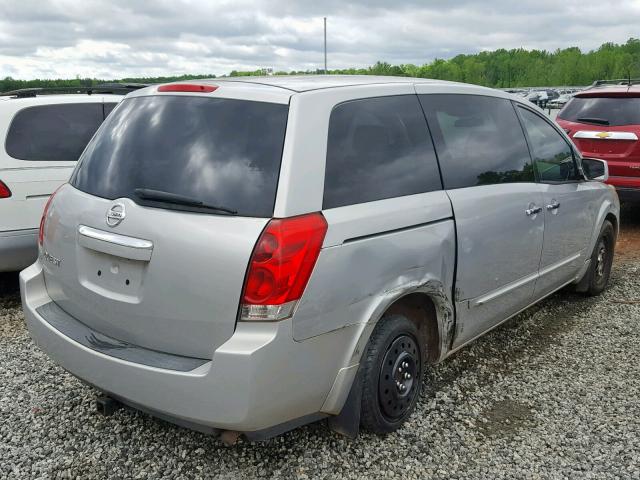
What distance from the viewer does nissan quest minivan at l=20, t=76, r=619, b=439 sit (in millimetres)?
2420

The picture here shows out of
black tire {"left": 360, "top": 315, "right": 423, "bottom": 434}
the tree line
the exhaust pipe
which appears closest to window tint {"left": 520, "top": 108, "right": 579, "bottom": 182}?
black tire {"left": 360, "top": 315, "right": 423, "bottom": 434}

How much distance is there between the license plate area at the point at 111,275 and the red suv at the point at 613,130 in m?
6.76

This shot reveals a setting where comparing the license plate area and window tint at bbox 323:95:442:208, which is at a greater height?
window tint at bbox 323:95:442:208

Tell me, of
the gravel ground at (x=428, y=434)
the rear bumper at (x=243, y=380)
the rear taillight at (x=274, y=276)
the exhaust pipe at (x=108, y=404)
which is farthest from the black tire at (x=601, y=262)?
the exhaust pipe at (x=108, y=404)

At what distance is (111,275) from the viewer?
8.80 ft

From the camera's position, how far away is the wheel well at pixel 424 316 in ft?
10.3

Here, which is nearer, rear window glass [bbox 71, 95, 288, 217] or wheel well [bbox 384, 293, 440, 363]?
rear window glass [bbox 71, 95, 288, 217]

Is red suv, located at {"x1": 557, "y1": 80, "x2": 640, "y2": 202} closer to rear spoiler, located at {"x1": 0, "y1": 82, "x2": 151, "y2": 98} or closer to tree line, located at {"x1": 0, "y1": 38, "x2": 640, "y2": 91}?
rear spoiler, located at {"x1": 0, "y1": 82, "x2": 151, "y2": 98}

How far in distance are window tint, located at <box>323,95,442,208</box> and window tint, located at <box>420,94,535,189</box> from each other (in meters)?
0.14

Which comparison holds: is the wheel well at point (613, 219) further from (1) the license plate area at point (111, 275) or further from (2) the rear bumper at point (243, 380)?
(1) the license plate area at point (111, 275)

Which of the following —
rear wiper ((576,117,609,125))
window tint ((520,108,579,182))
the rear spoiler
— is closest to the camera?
window tint ((520,108,579,182))

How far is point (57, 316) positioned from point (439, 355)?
2.00 m

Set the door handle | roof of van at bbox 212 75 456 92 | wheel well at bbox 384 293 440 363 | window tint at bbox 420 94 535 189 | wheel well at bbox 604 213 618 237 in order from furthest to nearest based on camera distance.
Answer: wheel well at bbox 604 213 618 237
the door handle
window tint at bbox 420 94 535 189
wheel well at bbox 384 293 440 363
roof of van at bbox 212 75 456 92

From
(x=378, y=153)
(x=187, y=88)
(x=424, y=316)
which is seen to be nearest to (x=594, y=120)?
(x=424, y=316)
